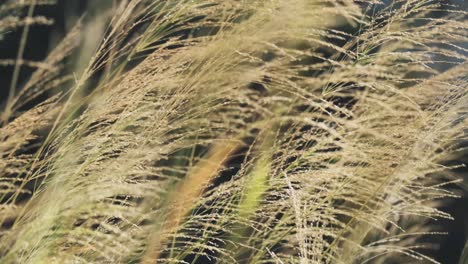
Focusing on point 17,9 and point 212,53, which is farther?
point 17,9

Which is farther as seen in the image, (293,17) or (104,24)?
(104,24)

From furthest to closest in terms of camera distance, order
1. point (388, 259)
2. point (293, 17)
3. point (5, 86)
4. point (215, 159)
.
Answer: point (388, 259) < point (5, 86) < point (215, 159) < point (293, 17)

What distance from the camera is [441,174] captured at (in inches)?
104

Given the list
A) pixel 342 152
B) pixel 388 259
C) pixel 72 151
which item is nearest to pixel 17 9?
pixel 72 151

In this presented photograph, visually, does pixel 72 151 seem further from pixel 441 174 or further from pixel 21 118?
pixel 441 174

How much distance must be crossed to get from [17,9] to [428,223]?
1.61 meters

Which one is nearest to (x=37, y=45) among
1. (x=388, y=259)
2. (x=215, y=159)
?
(x=215, y=159)

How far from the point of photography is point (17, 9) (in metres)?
1.97

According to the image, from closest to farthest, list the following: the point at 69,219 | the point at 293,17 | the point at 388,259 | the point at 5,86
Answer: the point at 69,219, the point at 293,17, the point at 5,86, the point at 388,259

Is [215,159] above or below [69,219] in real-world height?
below

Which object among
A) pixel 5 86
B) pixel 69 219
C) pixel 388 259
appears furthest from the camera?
pixel 388 259

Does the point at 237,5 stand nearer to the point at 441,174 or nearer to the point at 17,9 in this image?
the point at 17,9

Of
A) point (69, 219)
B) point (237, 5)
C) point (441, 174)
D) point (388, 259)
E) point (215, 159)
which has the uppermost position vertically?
point (237, 5)

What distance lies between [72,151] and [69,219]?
6.0 inches
